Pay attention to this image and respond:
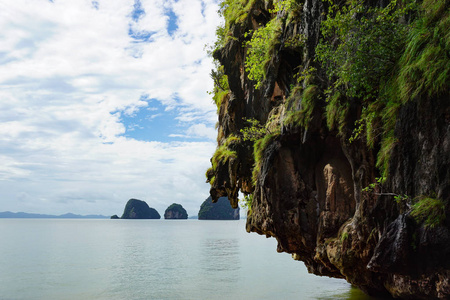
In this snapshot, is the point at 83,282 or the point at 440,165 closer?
the point at 440,165

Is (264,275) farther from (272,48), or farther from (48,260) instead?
(48,260)

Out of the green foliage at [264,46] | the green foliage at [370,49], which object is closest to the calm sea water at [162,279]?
the green foliage at [264,46]

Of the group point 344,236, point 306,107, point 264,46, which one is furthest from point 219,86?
point 344,236

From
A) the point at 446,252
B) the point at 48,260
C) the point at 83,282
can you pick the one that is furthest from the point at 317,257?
the point at 48,260

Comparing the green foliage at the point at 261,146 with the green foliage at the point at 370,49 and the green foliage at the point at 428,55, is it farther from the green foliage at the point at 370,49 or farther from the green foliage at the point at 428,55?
the green foliage at the point at 428,55

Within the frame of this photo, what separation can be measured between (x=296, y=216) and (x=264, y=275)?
22.7 meters

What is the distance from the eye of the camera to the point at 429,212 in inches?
286

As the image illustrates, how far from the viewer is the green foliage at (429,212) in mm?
7109

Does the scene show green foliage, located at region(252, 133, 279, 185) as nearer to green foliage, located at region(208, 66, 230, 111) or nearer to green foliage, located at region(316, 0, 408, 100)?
green foliage, located at region(316, 0, 408, 100)

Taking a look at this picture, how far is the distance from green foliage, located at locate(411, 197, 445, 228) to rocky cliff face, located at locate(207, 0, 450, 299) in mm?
18

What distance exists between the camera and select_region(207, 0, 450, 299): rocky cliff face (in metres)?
7.45

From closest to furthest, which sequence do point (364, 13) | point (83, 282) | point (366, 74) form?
point (366, 74)
point (364, 13)
point (83, 282)

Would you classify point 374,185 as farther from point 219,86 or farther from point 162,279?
point 162,279

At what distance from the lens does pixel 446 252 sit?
279 inches
